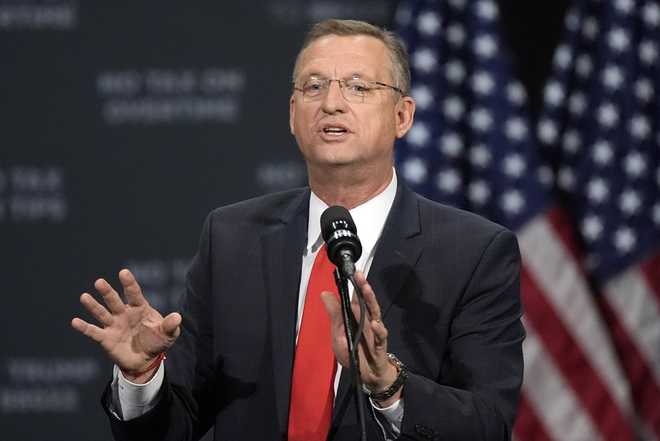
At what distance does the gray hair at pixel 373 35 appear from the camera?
8.42ft

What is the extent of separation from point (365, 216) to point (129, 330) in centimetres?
67

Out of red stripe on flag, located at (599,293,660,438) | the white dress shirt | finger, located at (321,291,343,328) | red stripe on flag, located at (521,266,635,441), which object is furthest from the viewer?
red stripe on flag, located at (599,293,660,438)

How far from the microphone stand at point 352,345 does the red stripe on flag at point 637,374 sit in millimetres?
2831

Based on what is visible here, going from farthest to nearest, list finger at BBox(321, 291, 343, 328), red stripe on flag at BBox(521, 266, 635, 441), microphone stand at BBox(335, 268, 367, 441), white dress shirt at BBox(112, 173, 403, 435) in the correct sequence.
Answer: red stripe on flag at BBox(521, 266, 635, 441)
white dress shirt at BBox(112, 173, 403, 435)
finger at BBox(321, 291, 343, 328)
microphone stand at BBox(335, 268, 367, 441)

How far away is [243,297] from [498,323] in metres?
0.59

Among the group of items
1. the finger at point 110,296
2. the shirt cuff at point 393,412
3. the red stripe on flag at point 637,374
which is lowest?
the red stripe on flag at point 637,374

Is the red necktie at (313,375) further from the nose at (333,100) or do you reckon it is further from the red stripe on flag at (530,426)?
the red stripe on flag at (530,426)

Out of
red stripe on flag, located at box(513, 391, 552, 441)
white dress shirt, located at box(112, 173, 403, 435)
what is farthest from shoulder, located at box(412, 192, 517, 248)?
red stripe on flag, located at box(513, 391, 552, 441)

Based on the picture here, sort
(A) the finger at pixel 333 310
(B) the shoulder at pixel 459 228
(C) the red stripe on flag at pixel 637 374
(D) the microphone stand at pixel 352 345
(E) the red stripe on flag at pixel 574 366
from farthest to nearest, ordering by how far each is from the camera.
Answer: (C) the red stripe on flag at pixel 637 374, (E) the red stripe on flag at pixel 574 366, (B) the shoulder at pixel 459 228, (A) the finger at pixel 333 310, (D) the microphone stand at pixel 352 345

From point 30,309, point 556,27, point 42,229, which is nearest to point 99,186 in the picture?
point 42,229

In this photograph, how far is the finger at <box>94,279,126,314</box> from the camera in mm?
2111

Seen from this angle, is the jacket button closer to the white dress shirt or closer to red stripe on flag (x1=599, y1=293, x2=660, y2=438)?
Answer: the white dress shirt

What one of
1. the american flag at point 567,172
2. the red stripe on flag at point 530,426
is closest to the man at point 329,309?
the american flag at point 567,172

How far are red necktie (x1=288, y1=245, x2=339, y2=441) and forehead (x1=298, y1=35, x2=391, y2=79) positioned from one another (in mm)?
513
